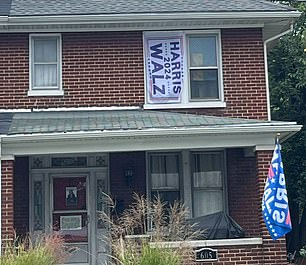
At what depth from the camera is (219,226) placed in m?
13.4

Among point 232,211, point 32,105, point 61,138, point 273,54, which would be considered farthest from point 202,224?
point 273,54

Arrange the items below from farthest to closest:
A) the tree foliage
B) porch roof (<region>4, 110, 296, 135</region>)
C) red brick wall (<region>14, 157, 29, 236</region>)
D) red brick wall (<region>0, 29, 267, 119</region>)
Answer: the tree foliage < red brick wall (<region>0, 29, 267, 119</region>) < red brick wall (<region>14, 157, 29, 236</region>) < porch roof (<region>4, 110, 296, 135</region>)

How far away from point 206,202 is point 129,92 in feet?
9.85

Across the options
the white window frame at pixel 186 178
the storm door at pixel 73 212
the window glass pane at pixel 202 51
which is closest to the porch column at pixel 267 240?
the white window frame at pixel 186 178

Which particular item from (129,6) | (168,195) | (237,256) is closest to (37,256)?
(237,256)

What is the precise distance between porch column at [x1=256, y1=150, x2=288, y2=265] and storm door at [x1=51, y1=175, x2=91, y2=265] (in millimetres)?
3950

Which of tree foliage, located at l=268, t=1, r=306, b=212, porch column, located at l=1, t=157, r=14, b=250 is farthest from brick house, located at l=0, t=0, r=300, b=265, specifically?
tree foliage, located at l=268, t=1, r=306, b=212

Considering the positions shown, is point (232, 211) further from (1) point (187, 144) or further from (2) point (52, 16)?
(2) point (52, 16)

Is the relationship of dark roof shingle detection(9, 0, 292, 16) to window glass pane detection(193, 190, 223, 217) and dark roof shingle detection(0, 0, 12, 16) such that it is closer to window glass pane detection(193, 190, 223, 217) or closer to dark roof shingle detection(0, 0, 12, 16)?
dark roof shingle detection(0, 0, 12, 16)

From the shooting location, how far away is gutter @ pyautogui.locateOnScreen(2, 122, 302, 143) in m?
12.2

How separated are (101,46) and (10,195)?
4.37m

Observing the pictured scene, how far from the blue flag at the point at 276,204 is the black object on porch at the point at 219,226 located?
124 cm

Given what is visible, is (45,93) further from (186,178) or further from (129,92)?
(186,178)

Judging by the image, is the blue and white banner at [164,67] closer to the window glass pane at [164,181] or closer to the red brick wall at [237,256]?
the window glass pane at [164,181]
